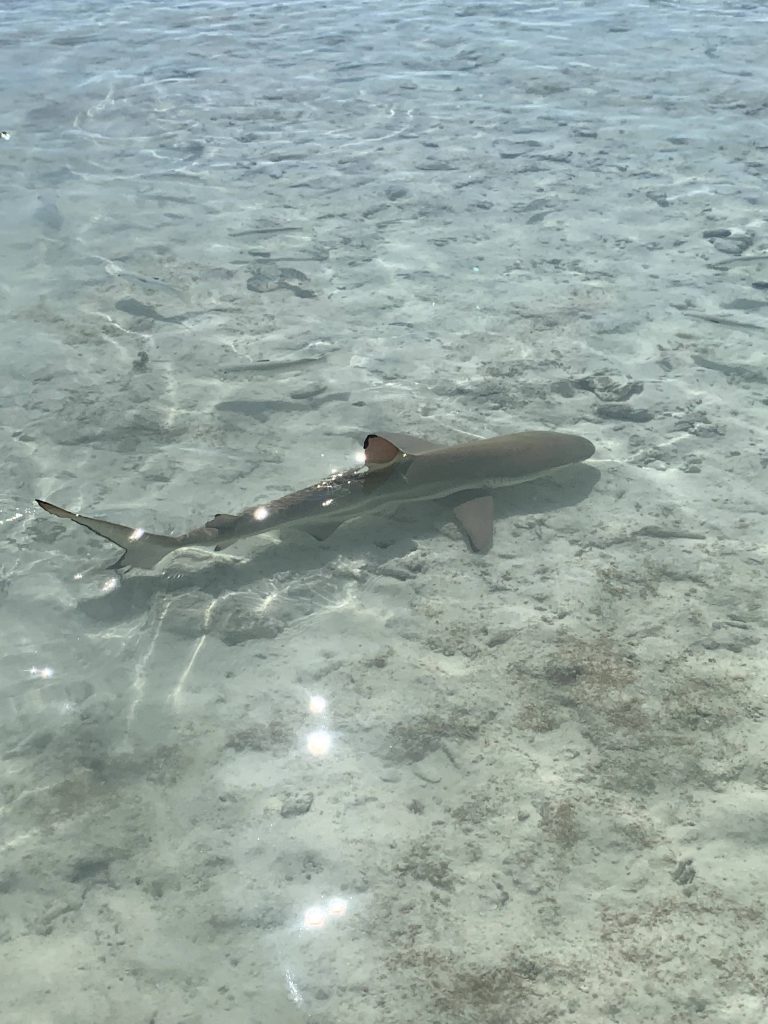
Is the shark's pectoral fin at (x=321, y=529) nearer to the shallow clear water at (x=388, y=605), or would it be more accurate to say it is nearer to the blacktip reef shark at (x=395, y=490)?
the blacktip reef shark at (x=395, y=490)

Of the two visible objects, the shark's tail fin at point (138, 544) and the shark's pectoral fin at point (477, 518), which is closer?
the shark's tail fin at point (138, 544)

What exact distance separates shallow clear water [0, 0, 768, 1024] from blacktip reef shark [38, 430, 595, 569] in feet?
0.52

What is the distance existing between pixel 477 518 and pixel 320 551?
90 centimetres

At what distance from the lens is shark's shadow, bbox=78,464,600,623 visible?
17.6ft

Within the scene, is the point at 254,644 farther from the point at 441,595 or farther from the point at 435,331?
the point at 435,331

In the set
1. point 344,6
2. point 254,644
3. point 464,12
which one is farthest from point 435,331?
point 344,6

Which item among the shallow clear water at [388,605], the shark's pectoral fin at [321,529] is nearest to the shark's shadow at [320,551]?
the shallow clear water at [388,605]

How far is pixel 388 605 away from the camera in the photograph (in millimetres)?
5293

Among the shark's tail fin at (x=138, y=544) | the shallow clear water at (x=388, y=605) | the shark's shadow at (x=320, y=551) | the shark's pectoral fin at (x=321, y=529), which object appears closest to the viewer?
the shallow clear water at (x=388, y=605)

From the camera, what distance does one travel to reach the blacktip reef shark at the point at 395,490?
528cm

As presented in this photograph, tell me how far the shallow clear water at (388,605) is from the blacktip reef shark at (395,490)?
16 cm

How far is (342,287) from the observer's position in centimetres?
848

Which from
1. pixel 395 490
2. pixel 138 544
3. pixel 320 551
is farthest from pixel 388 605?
pixel 138 544

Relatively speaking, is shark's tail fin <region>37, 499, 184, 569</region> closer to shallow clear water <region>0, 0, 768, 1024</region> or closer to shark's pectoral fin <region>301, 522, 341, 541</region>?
shallow clear water <region>0, 0, 768, 1024</region>
